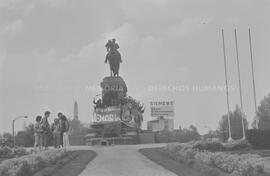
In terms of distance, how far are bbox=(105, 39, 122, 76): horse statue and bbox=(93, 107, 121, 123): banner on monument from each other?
19.2 feet

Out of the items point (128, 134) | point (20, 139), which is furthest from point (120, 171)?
point (20, 139)

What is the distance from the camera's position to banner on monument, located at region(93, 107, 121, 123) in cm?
5825

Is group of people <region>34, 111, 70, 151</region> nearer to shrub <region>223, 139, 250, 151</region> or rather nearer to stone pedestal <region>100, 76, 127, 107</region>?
shrub <region>223, 139, 250, 151</region>

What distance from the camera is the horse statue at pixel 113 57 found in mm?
63312

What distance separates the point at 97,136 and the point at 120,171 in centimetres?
3478

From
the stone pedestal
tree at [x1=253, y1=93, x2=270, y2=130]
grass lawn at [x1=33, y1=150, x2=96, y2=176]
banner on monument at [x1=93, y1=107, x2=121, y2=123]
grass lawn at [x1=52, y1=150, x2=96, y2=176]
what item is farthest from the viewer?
tree at [x1=253, y1=93, x2=270, y2=130]

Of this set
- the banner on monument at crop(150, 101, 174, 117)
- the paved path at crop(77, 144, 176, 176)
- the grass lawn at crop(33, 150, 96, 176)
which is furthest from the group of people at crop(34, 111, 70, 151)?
the banner on monument at crop(150, 101, 174, 117)

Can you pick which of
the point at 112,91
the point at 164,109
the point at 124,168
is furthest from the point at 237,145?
the point at 164,109

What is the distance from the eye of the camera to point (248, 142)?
132ft

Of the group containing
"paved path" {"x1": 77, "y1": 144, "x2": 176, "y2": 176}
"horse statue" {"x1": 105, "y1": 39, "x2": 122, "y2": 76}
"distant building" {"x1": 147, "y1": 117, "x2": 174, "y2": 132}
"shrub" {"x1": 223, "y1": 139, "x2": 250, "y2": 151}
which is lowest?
"paved path" {"x1": 77, "y1": 144, "x2": 176, "y2": 176}

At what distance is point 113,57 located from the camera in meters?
63.4

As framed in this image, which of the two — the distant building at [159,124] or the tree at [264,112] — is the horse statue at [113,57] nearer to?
the distant building at [159,124]

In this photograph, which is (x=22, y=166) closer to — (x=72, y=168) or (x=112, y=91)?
(x=72, y=168)

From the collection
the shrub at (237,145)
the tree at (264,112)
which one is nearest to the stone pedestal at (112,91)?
the shrub at (237,145)
